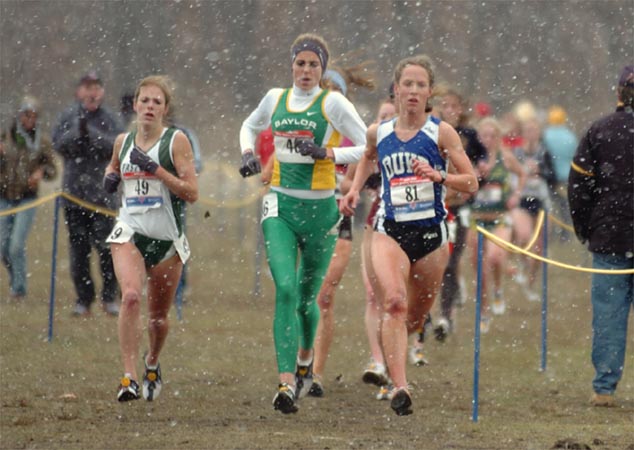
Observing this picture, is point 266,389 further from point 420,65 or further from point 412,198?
point 420,65

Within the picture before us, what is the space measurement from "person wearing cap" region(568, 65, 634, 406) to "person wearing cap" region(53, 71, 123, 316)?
18.4 ft

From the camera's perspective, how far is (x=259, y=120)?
10.1 m

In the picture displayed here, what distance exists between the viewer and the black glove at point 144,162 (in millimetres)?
9391

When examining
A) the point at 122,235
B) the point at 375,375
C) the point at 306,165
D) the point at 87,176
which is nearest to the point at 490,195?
the point at 87,176

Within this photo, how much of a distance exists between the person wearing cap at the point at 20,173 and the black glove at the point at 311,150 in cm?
636

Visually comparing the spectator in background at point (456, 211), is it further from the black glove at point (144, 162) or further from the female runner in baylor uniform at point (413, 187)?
the black glove at point (144, 162)

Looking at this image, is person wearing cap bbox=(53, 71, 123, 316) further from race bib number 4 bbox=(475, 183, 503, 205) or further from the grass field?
race bib number 4 bbox=(475, 183, 503, 205)

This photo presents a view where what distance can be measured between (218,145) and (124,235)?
76.2ft

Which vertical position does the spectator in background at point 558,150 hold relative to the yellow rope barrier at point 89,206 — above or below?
above

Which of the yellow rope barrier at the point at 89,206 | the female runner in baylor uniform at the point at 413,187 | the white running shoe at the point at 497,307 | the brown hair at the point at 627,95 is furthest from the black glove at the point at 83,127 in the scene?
the brown hair at the point at 627,95

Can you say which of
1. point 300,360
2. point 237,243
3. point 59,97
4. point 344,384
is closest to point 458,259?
point 344,384

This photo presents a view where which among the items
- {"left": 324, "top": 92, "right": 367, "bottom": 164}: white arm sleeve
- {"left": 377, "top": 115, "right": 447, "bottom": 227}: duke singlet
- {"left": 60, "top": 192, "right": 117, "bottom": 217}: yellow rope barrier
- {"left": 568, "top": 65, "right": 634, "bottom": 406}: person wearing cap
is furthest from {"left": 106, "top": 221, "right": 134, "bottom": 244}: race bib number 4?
{"left": 60, "top": 192, "right": 117, "bottom": 217}: yellow rope barrier

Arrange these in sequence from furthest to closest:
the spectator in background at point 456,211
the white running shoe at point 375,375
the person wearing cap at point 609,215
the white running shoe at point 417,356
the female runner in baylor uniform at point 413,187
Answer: the spectator in background at point 456,211 → the white running shoe at point 417,356 → the white running shoe at point 375,375 → the person wearing cap at point 609,215 → the female runner in baylor uniform at point 413,187

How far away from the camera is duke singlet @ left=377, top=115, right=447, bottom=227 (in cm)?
925
